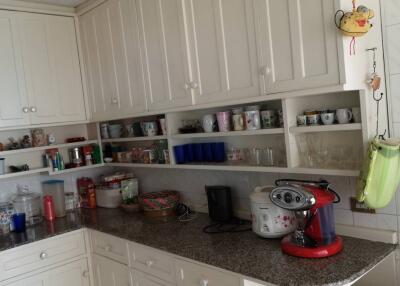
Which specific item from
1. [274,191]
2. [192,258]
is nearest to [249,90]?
[274,191]

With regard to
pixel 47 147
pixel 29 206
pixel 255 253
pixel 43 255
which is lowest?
pixel 43 255

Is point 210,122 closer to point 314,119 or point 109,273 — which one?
point 314,119

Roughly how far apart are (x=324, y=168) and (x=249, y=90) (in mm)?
518

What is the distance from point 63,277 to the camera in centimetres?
267

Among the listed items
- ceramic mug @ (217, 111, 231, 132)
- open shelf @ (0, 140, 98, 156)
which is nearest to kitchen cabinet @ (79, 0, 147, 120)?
open shelf @ (0, 140, 98, 156)

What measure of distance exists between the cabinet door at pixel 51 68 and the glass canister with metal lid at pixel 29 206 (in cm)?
57

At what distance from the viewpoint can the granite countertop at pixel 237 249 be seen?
1557mm

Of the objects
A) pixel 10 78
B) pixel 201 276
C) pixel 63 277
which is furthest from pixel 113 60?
pixel 201 276

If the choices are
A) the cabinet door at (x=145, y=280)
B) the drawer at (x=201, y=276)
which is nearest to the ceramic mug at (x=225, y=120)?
the drawer at (x=201, y=276)

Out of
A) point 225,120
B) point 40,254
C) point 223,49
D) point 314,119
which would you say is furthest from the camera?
point 40,254

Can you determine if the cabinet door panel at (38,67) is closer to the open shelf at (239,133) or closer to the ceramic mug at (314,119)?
the open shelf at (239,133)

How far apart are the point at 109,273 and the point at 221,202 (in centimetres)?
92

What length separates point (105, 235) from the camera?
2576 millimetres

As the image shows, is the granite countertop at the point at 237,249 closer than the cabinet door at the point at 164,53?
Yes
